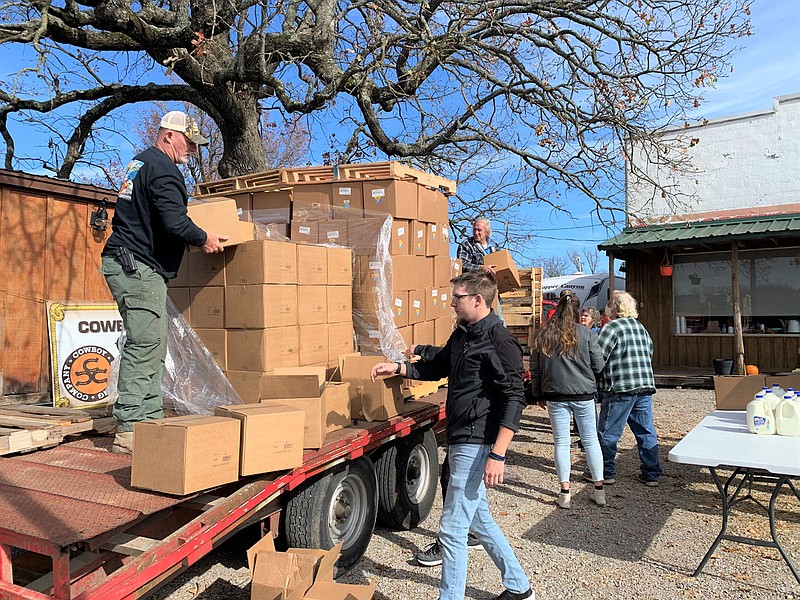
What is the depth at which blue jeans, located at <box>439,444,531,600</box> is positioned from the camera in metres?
3.40

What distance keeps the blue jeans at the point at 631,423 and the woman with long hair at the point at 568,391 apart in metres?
0.63

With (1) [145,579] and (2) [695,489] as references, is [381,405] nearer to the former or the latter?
(1) [145,579]

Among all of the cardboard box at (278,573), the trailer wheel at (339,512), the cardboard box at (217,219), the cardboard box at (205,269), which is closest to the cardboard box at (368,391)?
the trailer wheel at (339,512)

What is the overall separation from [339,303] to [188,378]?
1377 millimetres

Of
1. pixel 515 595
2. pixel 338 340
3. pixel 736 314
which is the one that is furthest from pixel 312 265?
pixel 736 314

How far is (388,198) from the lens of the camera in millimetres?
5824

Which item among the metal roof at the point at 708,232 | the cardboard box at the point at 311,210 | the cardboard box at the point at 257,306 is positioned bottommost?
the cardboard box at the point at 257,306

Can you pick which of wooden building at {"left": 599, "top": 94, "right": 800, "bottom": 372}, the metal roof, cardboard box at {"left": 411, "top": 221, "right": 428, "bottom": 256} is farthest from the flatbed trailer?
wooden building at {"left": 599, "top": 94, "right": 800, "bottom": 372}

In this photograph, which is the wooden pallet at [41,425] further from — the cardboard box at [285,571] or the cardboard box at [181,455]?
the cardboard box at [285,571]

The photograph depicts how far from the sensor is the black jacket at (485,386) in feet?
11.2

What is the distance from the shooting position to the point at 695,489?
6371mm

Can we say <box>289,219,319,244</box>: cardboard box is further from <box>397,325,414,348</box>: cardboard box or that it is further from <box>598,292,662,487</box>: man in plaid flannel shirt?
<box>598,292,662,487</box>: man in plaid flannel shirt

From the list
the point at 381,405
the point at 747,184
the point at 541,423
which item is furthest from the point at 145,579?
the point at 747,184

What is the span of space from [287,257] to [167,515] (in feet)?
6.57
